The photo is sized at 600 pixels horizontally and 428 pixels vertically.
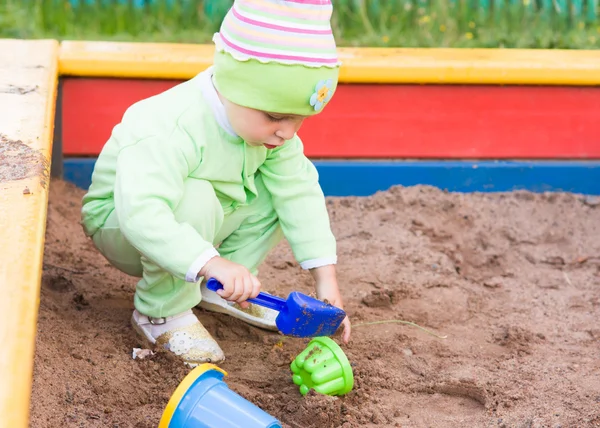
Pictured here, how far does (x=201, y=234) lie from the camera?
1.62 metres

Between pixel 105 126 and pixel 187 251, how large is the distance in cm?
101

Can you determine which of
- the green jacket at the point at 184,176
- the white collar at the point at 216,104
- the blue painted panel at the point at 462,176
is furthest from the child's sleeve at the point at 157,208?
the blue painted panel at the point at 462,176

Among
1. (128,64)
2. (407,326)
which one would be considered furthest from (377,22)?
(407,326)

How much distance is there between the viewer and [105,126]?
7.77 feet

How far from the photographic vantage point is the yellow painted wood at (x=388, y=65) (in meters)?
2.33

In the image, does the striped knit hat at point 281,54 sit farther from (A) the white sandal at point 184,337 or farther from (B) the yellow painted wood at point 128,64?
(B) the yellow painted wood at point 128,64

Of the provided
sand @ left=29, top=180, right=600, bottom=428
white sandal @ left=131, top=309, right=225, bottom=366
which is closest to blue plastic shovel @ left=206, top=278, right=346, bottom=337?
sand @ left=29, top=180, right=600, bottom=428

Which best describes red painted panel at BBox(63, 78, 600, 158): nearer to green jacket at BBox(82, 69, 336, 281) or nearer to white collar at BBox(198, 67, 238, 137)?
green jacket at BBox(82, 69, 336, 281)

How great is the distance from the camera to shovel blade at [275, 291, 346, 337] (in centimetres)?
147

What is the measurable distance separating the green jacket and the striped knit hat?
152 mm

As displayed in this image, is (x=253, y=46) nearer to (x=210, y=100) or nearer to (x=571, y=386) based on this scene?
(x=210, y=100)

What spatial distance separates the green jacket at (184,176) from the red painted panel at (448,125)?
651 mm

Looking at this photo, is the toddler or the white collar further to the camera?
the white collar

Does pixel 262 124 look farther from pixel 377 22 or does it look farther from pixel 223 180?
pixel 377 22
